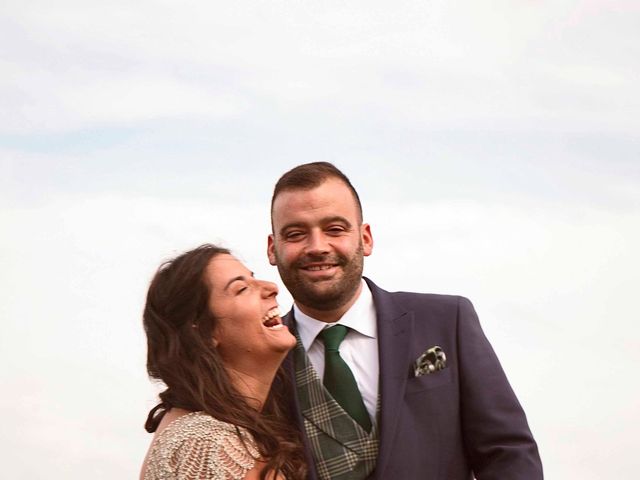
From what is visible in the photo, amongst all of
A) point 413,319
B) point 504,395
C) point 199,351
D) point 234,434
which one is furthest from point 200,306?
point 504,395

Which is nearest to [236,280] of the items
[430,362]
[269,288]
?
[269,288]

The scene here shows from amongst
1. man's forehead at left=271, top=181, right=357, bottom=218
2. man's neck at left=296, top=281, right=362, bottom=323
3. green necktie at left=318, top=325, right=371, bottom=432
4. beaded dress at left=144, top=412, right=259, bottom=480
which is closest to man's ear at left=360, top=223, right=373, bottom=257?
man's forehead at left=271, top=181, right=357, bottom=218

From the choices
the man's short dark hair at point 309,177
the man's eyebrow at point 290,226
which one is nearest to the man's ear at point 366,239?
the man's short dark hair at point 309,177

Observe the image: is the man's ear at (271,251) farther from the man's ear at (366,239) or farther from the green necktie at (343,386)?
the green necktie at (343,386)

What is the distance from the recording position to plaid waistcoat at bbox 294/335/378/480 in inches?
256

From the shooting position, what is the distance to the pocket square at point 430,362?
267 inches

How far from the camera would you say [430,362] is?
22.4ft

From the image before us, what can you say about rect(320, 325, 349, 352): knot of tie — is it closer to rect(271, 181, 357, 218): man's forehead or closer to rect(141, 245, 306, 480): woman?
rect(141, 245, 306, 480): woman

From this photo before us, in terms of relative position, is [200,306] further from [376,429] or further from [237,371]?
[376,429]

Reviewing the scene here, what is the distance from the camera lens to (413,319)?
273 inches

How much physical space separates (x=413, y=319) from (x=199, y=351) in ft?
4.04

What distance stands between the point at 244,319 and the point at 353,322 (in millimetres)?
706

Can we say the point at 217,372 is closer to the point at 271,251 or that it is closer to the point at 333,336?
the point at 333,336

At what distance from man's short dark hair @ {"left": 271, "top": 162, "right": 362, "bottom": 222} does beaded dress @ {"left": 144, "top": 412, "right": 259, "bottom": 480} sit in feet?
4.72
